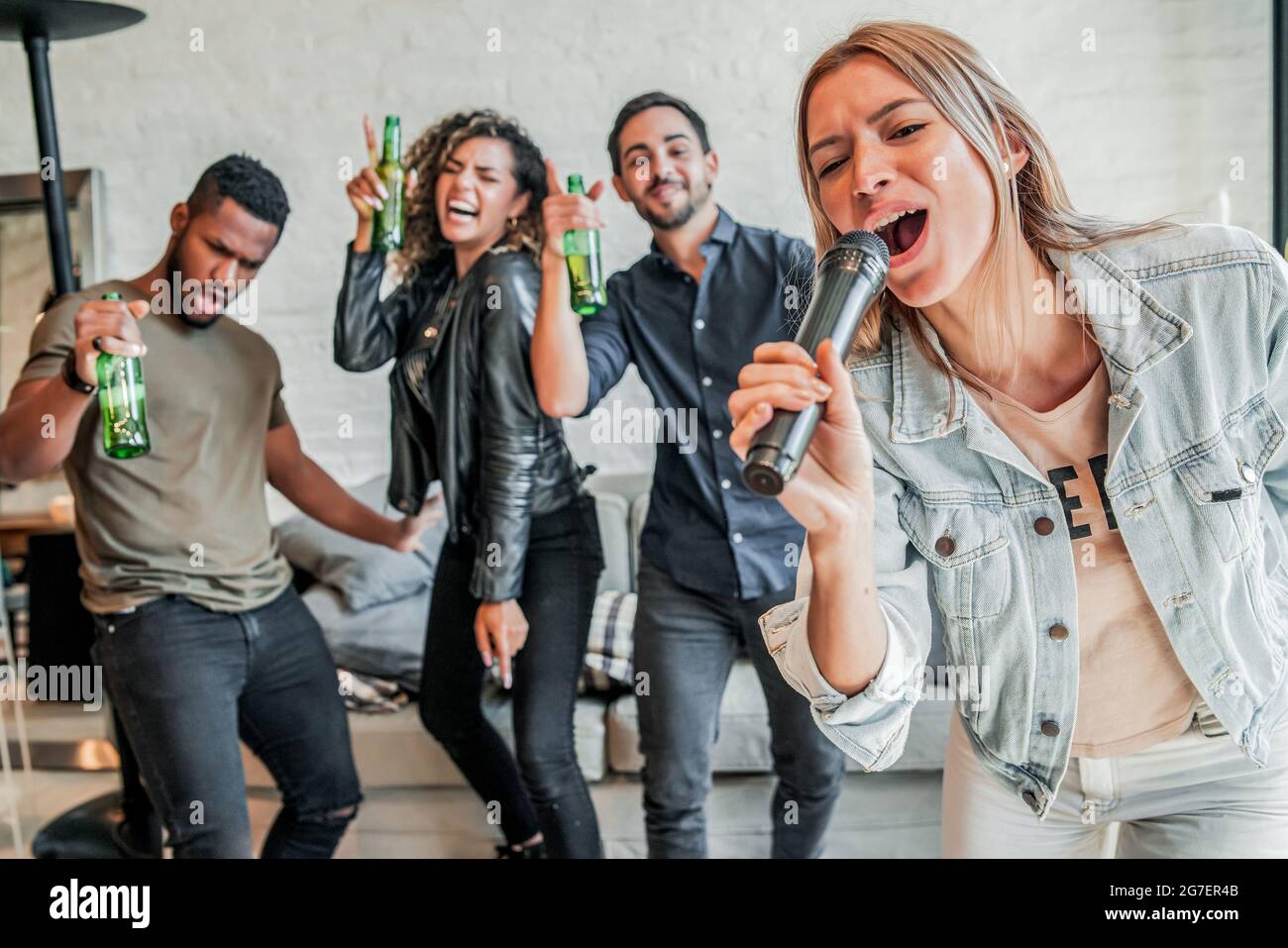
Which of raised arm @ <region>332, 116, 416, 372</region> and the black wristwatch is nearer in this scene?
the black wristwatch

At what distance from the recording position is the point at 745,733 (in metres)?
1.92

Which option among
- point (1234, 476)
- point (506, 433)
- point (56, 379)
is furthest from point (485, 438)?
point (1234, 476)

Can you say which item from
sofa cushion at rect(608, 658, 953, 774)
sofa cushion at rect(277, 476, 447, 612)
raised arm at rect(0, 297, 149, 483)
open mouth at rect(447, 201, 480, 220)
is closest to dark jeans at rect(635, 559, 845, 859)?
sofa cushion at rect(608, 658, 953, 774)

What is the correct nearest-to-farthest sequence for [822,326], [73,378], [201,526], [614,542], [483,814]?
[822,326] → [73,378] → [201,526] → [614,542] → [483,814]

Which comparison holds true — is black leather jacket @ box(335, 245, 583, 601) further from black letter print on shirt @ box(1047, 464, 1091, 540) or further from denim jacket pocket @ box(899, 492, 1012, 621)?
black letter print on shirt @ box(1047, 464, 1091, 540)

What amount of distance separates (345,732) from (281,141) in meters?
1.00

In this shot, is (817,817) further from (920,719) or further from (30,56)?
(30,56)

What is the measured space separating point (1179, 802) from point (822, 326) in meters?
0.62

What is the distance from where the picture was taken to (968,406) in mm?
1133

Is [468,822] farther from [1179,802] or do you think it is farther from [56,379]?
[1179,802]

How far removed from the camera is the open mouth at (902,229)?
1152mm

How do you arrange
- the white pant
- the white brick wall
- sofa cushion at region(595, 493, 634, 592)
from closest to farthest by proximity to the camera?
the white pant → the white brick wall → sofa cushion at region(595, 493, 634, 592)

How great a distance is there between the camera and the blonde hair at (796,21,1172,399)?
1.13 meters

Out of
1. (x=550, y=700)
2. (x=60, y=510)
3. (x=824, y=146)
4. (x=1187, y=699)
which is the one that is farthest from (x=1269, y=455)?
(x=60, y=510)
